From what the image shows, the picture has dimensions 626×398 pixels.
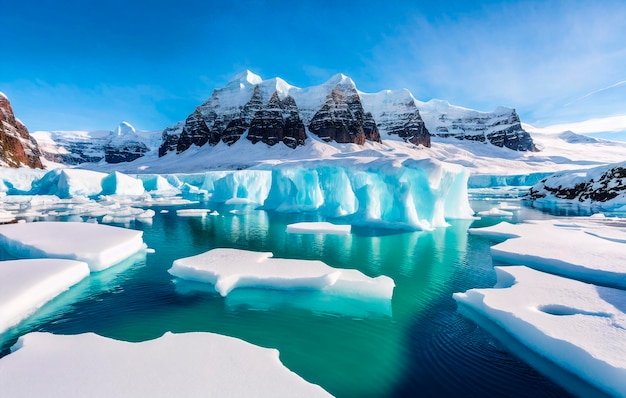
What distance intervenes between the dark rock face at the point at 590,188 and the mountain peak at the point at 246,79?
3359 inches

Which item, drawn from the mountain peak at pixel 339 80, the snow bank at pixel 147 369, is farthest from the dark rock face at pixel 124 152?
the snow bank at pixel 147 369

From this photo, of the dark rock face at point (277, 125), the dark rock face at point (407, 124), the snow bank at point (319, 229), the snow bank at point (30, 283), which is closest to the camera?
the snow bank at point (30, 283)

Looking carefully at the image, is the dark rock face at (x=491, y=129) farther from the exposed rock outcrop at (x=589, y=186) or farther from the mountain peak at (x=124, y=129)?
the mountain peak at (x=124, y=129)

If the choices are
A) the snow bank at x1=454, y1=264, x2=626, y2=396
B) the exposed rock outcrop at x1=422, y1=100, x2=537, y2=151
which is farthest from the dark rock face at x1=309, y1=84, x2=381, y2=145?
the snow bank at x1=454, y1=264, x2=626, y2=396

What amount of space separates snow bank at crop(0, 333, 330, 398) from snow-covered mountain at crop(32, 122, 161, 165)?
142310 millimetres

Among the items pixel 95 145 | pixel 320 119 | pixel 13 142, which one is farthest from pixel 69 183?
pixel 95 145

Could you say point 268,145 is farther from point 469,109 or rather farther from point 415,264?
point 415,264

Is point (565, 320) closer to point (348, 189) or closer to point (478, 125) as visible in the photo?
point (348, 189)

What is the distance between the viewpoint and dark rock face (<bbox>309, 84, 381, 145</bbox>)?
3536 inches

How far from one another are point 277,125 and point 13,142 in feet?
174

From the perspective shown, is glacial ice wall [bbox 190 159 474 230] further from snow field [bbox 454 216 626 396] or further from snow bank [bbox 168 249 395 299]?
snow bank [bbox 168 249 395 299]

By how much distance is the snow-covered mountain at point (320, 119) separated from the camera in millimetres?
90875

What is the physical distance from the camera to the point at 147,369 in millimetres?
3812

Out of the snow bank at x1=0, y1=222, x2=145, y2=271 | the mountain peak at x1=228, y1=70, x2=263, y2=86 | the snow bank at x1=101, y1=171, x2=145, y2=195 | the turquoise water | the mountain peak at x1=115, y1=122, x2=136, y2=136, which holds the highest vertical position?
the mountain peak at x1=228, y1=70, x2=263, y2=86
